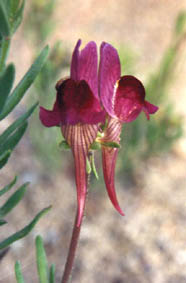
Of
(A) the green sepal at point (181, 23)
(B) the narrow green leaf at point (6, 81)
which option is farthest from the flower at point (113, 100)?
(A) the green sepal at point (181, 23)

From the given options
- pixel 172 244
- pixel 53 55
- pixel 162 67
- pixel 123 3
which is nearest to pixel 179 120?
pixel 162 67

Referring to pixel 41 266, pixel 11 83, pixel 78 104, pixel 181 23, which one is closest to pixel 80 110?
pixel 78 104

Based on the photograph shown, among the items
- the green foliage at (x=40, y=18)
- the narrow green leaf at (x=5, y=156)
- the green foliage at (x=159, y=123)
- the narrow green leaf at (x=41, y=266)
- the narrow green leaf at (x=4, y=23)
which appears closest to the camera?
the narrow green leaf at (x=4, y=23)

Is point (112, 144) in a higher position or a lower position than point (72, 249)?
higher

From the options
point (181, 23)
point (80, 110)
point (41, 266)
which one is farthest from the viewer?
point (181, 23)

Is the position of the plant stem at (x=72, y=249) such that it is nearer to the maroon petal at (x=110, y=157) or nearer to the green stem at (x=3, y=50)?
the maroon petal at (x=110, y=157)

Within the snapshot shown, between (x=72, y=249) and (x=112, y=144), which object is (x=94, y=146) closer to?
(x=112, y=144)

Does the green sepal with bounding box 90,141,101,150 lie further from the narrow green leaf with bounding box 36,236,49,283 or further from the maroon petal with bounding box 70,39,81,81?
the narrow green leaf with bounding box 36,236,49,283

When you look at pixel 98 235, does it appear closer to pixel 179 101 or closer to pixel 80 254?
pixel 80 254
